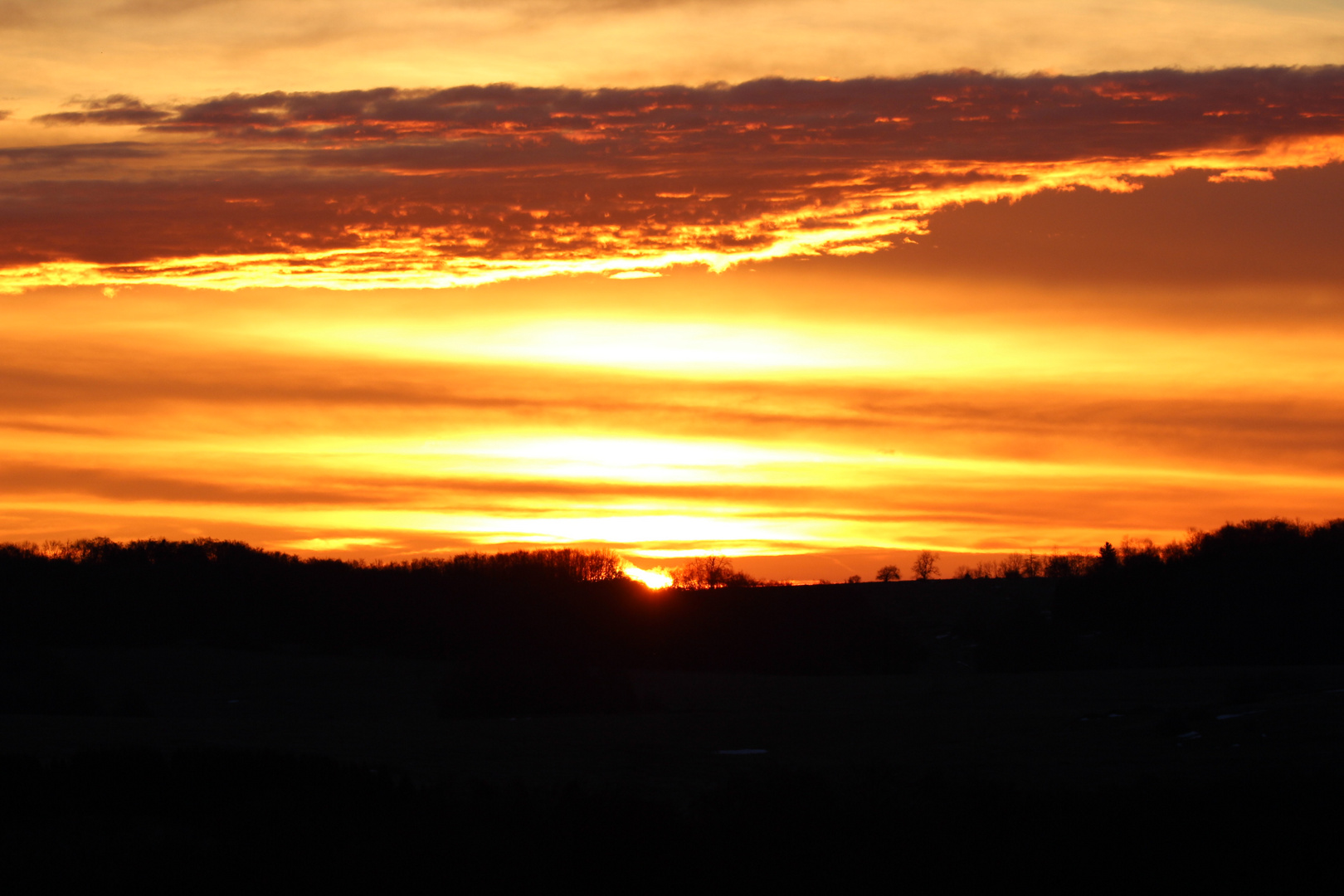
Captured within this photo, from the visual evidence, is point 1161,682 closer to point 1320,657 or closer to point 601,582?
point 1320,657

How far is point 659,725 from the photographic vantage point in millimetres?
38438

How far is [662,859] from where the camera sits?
15.9 m

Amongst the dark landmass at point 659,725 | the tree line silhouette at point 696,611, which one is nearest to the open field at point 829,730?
the dark landmass at point 659,725

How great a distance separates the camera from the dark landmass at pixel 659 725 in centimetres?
1602

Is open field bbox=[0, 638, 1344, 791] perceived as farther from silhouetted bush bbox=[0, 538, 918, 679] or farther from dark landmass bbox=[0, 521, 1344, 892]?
silhouetted bush bbox=[0, 538, 918, 679]

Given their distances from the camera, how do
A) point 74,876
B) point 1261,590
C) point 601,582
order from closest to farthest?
point 74,876 < point 1261,590 < point 601,582

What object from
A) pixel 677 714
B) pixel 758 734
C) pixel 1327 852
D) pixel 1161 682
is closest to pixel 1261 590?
pixel 1161 682

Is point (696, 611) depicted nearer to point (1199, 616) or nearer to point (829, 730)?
point (1199, 616)

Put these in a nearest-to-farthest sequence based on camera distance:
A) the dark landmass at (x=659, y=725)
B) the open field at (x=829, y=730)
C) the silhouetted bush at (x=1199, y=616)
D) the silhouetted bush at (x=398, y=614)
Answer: the dark landmass at (x=659, y=725), the open field at (x=829, y=730), the silhouetted bush at (x=1199, y=616), the silhouetted bush at (x=398, y=614)

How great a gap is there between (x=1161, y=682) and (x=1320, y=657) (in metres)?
26.0

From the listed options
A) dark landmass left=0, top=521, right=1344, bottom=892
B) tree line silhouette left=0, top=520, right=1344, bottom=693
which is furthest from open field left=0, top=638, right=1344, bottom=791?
tree line silhouette left=0, top=520, right=1344, bottom=693

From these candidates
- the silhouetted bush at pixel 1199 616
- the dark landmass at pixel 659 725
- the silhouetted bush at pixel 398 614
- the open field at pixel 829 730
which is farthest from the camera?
the silhouetted bush at pixel 398 614

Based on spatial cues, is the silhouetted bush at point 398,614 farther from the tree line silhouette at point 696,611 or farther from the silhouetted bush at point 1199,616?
the silhouetted bush at point 1199,616

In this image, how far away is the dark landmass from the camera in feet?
52.5
